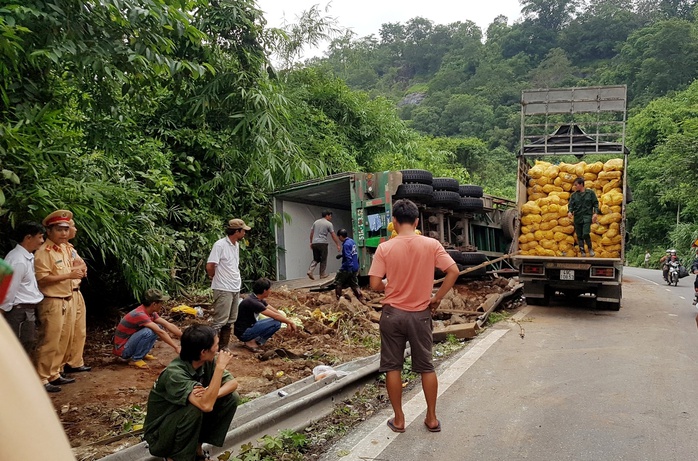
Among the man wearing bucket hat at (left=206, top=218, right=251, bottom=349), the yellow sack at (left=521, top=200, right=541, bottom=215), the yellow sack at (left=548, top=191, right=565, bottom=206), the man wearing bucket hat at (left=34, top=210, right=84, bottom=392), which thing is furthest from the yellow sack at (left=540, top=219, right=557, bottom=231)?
the man wearing bucket hat at (left=34, top=210, right=84, bottom=392)

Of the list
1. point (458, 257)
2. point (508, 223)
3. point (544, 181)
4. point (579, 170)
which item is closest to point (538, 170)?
point (544, 181)

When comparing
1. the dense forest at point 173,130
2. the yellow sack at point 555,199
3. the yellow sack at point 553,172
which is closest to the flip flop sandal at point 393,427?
the dense forest at point 173,130

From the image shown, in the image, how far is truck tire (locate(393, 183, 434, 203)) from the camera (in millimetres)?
10945

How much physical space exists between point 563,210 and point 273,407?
766 cm

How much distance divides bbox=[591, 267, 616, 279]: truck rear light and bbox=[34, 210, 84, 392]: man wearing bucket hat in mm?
7925

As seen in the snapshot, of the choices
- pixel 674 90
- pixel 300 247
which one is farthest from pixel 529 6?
pixel 300 247

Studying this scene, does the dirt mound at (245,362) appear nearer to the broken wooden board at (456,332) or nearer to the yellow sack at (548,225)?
the broken wooden board at (456,332)

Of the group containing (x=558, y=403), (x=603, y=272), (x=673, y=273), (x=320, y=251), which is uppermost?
(x=320, y=251)

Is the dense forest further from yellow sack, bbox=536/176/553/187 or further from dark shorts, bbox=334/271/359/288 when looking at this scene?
yellow sack, bbox=536/176/553/187

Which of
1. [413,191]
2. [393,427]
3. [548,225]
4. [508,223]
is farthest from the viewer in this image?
[508,223]

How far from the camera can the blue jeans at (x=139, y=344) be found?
19.5ft

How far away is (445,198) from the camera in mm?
11625

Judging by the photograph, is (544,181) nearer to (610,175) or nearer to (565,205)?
(565,205)

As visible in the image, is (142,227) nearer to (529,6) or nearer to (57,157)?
(57,157)
